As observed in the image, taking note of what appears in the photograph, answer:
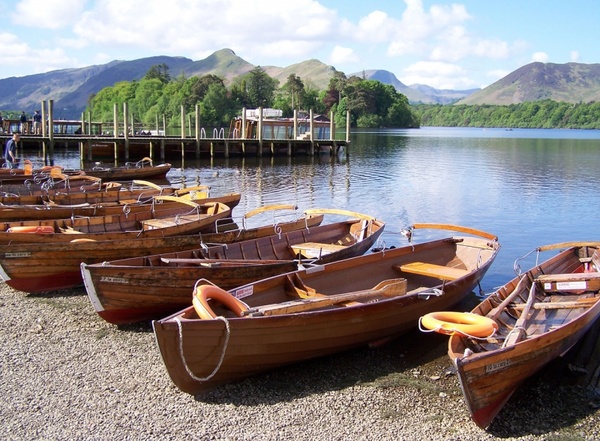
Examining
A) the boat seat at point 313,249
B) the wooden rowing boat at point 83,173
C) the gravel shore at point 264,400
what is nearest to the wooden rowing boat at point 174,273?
the boat seat at point 313,249

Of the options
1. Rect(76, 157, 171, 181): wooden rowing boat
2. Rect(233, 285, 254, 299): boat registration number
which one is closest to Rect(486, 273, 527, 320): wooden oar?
Rect(233, 285, 254, 299): boat registration number

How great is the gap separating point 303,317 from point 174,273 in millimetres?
3246

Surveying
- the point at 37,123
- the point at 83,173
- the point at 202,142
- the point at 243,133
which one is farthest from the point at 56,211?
the point at 37,123

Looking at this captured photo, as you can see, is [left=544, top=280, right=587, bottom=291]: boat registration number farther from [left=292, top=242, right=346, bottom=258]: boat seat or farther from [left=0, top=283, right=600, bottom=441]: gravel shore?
[left=292, top=242, right=346, bottom=258]: boat seat

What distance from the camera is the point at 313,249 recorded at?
47.0 feet

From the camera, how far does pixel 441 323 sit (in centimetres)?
862

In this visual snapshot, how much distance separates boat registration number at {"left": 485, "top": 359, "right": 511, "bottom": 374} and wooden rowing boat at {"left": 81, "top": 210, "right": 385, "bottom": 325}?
5424 mm

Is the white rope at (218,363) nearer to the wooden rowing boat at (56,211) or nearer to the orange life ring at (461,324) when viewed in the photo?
the orange life ring at (461,324)

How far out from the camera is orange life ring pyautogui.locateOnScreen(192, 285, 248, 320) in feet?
28.9

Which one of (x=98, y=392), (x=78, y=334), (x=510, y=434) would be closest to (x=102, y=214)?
(x=78, y=334)

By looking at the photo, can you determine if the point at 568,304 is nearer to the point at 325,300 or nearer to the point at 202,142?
the point at 325,300

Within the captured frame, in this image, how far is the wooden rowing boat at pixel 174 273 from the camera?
10898 millimetres

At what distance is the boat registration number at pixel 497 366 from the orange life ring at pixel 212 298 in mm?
3702

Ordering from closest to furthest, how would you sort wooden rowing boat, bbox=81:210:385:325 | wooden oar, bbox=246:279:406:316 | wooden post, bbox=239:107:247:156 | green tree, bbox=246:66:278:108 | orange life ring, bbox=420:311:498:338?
orange life ring, bbox=420:311:498:338, wooden oar, bbox=246:279:406:316, wooden rowing boat, bbox=81:210:385:325, wooden post, bbox=239:107:247:156, green tree, bbox=246:66:278:108
